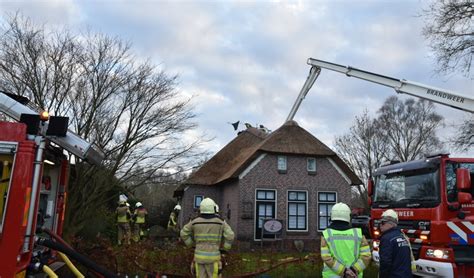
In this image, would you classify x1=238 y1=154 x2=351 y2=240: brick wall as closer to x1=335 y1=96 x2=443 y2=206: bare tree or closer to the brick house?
the brick house

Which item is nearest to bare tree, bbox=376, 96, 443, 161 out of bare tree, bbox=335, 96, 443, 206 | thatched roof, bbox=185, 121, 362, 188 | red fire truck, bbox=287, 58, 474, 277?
bare tree, bbox=335, 96, 443, 206

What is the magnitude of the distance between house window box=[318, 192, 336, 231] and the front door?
2489mm

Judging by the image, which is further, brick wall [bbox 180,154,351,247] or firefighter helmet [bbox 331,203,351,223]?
brick wall [bbox 180,154,351,247]

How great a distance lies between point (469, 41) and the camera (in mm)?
15133

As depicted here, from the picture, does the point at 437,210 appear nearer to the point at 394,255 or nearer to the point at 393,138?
the point at 394,255

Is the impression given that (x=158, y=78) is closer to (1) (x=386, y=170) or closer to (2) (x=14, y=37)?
(2) (x=14, y=37)

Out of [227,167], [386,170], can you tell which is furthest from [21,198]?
[227,167]

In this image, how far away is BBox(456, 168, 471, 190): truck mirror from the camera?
7.37 meters

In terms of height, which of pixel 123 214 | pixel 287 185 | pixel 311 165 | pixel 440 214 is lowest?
pixel 123 214

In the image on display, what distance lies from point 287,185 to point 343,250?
1739 cm

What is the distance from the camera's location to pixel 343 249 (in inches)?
198

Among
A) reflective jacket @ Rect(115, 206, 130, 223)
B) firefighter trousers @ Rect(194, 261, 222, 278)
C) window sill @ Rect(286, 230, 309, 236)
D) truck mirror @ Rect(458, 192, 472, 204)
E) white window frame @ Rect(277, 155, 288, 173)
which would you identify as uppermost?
white window frame @ Rect(277, 155, 288, 173)

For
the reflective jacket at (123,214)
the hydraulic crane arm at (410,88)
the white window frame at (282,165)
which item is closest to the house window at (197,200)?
the white window frame at (282,165)

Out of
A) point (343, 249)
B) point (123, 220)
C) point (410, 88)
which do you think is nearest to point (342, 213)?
point (343, 249)
